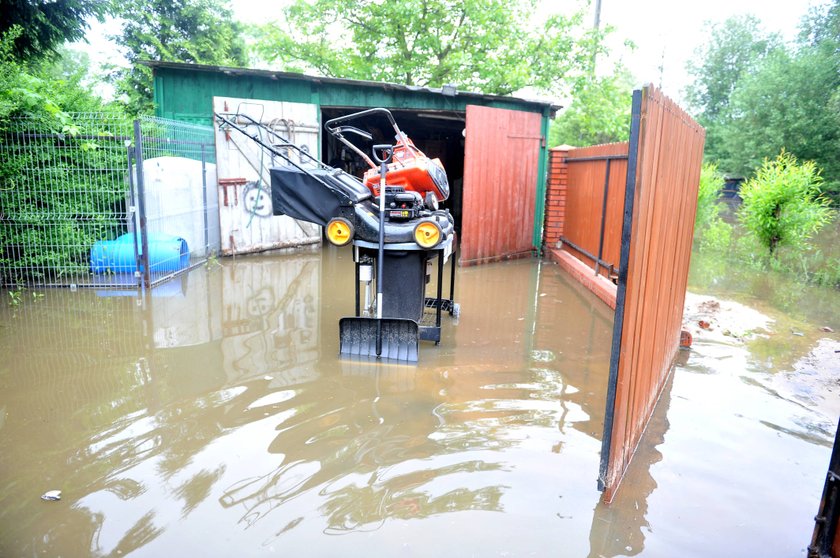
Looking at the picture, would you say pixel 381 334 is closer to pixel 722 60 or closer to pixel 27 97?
pixel 27 97

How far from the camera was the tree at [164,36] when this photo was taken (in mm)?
17812

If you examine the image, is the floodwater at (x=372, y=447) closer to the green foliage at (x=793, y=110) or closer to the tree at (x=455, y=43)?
the tree at (x=455, y=43)

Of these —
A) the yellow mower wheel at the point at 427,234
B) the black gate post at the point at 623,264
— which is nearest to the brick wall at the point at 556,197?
the yellow mower wheel at the point at 427,234

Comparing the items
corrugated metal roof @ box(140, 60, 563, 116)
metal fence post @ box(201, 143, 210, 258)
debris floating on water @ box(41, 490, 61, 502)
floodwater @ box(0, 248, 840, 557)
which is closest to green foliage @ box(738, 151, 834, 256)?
corrugated metal roof @ box(140, 60, 563, 116)

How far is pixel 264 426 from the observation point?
365 cm

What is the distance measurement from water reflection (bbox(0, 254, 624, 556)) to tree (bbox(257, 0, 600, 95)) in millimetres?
11248

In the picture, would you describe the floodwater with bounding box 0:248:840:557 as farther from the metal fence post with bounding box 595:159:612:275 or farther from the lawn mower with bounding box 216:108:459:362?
the metal fence post with bounding box 595:159:612:275

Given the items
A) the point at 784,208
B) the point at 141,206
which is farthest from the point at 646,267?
the point at 784,208

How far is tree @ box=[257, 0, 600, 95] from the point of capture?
1545 centimetres

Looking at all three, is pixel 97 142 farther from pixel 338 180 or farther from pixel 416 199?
pixel 416 199

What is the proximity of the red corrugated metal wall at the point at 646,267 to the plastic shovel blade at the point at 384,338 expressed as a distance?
74.6 inches

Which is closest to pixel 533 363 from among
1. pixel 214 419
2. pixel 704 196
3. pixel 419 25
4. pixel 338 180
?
pixel 338 180

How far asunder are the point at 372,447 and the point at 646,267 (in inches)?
72.0

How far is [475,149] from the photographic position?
9172 mm
